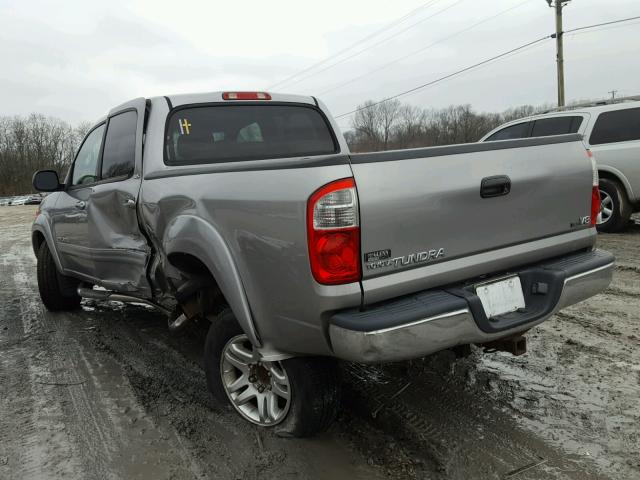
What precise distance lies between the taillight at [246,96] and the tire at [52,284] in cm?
269

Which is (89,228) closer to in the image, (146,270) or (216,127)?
(146,270)

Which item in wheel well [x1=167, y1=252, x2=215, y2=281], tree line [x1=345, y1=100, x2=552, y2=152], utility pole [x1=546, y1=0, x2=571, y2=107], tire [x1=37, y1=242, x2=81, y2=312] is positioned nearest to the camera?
wheel well [x1=167, y1=252, x2=215, y2=281]

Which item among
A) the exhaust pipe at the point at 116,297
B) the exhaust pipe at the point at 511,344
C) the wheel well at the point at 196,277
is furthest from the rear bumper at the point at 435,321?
the exhaust pipe at the point at 116,297

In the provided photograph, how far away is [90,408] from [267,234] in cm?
186

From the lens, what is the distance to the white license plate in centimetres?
239

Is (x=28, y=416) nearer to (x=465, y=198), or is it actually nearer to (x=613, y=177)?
(x=465, y=198)

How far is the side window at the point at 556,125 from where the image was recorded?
26.3 ft

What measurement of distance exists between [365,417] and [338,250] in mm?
1275

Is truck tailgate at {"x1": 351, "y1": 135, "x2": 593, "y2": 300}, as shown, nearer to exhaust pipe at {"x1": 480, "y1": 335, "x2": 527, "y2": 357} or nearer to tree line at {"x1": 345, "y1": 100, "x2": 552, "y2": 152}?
exhaust pipe at {"x1": 480, "y1": 335, "x2": 527, "y2": 357}

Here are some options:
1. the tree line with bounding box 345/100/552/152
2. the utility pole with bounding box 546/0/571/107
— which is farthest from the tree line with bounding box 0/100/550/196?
the utility pole with bounding box 546/0/571/107

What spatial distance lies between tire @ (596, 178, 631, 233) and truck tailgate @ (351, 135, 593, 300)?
544cm

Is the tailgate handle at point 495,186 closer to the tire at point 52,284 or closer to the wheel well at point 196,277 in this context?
the wheel well at point 196,277

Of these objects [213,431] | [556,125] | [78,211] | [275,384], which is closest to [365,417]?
[275,384]

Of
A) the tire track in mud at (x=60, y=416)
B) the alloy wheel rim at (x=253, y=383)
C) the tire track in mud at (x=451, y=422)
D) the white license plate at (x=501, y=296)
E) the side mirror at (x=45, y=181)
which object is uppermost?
the side mirror at (x=45, y=181)
